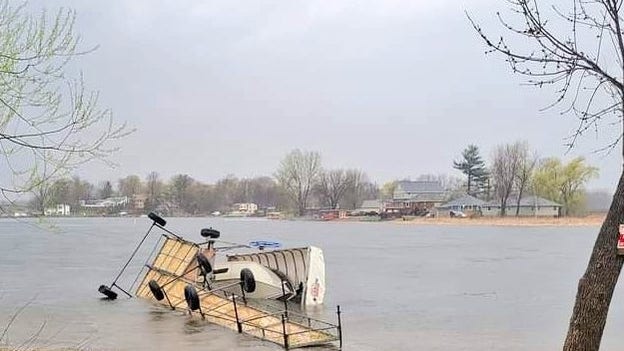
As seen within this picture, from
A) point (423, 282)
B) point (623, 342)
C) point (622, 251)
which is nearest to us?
point (622, 251)

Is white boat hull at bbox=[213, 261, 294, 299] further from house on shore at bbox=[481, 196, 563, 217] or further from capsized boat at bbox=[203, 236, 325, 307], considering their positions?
house on shore at bbox=[481, 196, 563, 217]

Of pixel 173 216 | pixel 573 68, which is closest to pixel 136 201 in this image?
pixel 173 216

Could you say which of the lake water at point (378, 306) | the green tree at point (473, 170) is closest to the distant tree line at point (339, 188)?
the green tree at point (473, 170)

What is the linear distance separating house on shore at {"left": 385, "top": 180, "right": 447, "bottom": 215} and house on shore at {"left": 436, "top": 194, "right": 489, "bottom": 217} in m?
5.60

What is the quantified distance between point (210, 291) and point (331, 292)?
277 inches

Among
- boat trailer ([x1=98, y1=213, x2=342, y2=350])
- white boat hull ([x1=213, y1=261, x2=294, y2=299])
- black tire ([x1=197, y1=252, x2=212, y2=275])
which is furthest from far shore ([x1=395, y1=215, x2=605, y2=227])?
black tire ([x1=197, y1=252, x2=212, y2=275])

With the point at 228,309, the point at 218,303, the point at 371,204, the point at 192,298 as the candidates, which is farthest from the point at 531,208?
the point at 192,298

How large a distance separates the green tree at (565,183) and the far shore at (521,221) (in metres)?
2.59

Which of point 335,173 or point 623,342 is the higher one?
point 335,173

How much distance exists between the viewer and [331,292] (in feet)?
75.7

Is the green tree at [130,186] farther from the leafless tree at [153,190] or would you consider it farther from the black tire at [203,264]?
the black tire at [203,264]

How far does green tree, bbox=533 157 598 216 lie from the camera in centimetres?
9475

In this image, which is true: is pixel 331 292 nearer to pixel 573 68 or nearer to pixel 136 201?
pixel 573 68

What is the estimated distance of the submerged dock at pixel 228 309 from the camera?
1266cm
